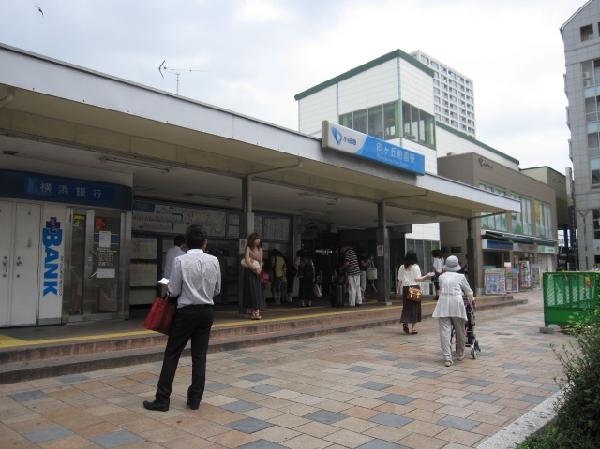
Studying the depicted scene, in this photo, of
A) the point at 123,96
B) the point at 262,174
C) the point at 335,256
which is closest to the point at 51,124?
the point at 123,96

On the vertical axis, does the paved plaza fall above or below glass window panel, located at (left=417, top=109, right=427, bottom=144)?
below

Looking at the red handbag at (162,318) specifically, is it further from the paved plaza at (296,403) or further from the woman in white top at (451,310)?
the woman in white top at (451,310)

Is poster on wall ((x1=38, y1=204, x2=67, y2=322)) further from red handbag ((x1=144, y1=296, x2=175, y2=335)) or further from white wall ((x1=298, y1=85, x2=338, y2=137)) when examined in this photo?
white wall ((x1=298, y1=85, x2=338, y2=137))

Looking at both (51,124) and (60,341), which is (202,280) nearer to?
(60,341)

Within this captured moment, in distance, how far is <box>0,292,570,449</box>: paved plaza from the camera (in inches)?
148

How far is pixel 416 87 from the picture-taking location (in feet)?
75.5

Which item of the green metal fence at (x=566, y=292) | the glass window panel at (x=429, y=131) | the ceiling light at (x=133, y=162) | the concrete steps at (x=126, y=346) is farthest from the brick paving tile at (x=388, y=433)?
the glass window panel at (x=429, y=131)

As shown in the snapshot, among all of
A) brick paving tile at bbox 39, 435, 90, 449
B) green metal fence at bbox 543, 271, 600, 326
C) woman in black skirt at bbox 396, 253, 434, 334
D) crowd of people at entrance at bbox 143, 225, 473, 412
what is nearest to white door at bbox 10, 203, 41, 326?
crowd of people at entrance at bbox 143, 225, 473, 412

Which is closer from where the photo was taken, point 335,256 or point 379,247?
point 379,247

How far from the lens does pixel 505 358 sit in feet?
23.4

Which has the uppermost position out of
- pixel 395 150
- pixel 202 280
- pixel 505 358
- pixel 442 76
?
pixel 442 76

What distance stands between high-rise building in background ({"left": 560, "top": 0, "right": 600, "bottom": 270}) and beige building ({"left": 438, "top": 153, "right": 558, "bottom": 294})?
8.74m

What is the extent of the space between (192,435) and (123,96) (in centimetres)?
431

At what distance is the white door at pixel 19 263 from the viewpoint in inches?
309
